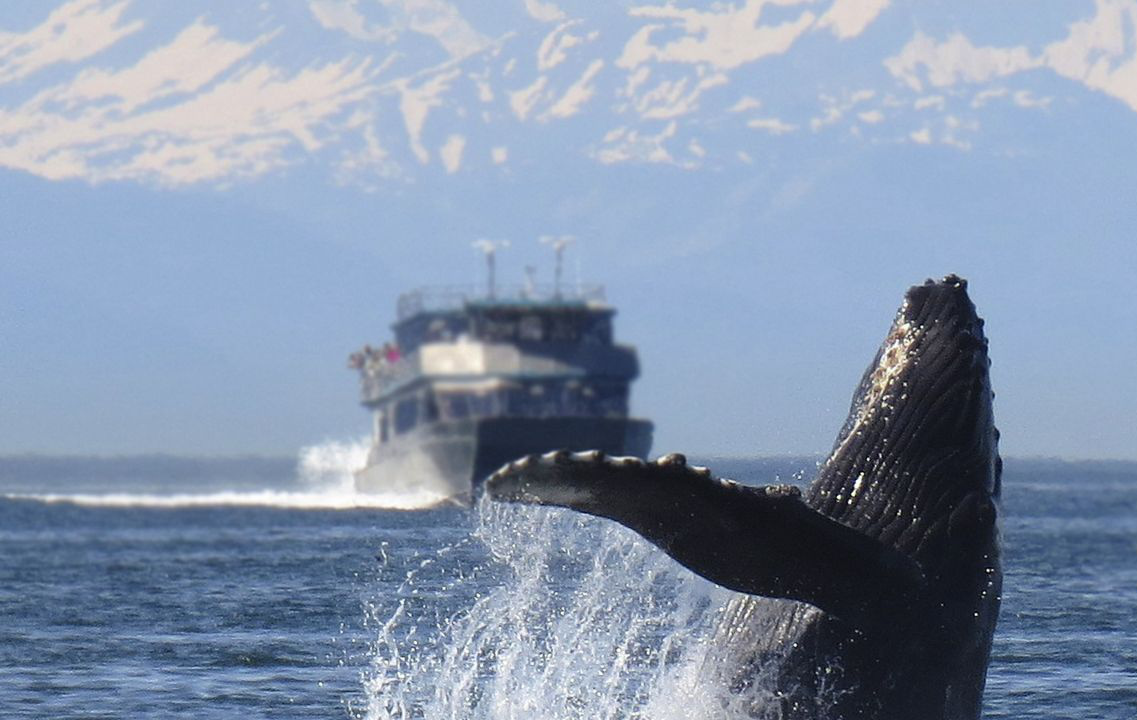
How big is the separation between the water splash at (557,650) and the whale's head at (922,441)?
1.13m

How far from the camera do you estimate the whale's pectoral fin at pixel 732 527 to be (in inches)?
342

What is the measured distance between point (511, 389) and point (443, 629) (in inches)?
1793

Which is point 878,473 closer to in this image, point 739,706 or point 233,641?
point 739,706

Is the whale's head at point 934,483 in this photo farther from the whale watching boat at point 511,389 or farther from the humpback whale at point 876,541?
the whale watching boat at point 511,389

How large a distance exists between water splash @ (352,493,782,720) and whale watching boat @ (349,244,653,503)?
136ft

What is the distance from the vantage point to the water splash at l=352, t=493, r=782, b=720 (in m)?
10.9

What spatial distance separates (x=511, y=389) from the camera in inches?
2574

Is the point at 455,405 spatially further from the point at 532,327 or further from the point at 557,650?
the point at 557,650

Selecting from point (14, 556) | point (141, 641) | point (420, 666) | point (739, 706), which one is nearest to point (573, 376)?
point (14, 556)

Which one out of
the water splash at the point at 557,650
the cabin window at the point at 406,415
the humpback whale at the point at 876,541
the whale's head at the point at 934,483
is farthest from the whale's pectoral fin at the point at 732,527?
the cabin window at the point at 406,415

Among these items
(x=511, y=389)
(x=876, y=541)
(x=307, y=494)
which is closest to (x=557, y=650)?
(x=876, y=541)

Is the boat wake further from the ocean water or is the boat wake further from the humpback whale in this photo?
the humpback whale

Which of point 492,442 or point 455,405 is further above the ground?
point 455,405

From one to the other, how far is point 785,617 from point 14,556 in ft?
113
